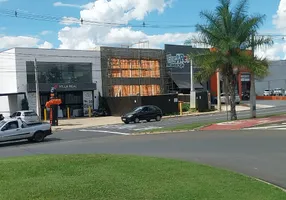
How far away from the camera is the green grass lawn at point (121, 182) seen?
7223mm

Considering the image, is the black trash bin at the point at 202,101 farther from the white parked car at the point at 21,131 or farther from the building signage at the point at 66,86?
the white parked car at the point at 21,131

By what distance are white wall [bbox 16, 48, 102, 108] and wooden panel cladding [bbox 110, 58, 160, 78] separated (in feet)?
7.64

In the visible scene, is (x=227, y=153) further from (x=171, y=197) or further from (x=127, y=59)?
(x=127, y=59)

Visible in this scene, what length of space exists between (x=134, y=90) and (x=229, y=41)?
94.3 feet

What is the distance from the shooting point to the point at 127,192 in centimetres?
738

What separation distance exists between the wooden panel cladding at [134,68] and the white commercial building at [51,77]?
2466 millimetres

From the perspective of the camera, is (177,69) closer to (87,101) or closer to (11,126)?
(87,101)

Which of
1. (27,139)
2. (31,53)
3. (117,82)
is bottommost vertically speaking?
(27,139)

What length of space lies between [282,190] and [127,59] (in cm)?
4805

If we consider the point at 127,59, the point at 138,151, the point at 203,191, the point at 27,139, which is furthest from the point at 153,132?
the point at 127,59

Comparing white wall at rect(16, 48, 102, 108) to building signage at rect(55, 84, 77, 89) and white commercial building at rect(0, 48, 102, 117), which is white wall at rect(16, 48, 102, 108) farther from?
building signage at rect(55, 84, 77, 89)

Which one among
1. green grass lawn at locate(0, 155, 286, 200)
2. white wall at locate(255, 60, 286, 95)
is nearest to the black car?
green grass lawn at locate(0, 155, 286, 200)

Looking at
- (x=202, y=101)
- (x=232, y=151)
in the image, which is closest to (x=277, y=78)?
(x=202, y=101)

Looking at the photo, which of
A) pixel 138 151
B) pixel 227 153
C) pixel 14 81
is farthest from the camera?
pixel 14 81
